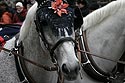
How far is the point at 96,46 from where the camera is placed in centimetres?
430

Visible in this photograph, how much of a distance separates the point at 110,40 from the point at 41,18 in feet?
4.98

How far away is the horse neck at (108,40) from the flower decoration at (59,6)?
4.23 ft

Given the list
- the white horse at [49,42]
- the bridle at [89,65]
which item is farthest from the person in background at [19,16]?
the white horse at [49,42]

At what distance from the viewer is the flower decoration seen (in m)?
3.03

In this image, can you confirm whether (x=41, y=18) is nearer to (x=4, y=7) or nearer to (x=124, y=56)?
(x=124, y=56)

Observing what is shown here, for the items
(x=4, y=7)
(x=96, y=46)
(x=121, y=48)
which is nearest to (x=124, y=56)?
(x=121, y=48)

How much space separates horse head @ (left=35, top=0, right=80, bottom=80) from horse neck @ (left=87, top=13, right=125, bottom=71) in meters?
1.24

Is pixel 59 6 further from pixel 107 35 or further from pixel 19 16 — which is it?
pixel 19 16

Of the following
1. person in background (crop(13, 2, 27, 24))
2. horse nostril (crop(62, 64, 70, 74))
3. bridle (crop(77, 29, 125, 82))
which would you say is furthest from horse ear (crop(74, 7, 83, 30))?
person in background (crop(13, 2, 27, 24))

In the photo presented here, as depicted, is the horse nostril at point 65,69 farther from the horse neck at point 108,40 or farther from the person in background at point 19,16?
the person in background at point 19,16

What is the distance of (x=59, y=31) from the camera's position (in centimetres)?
297

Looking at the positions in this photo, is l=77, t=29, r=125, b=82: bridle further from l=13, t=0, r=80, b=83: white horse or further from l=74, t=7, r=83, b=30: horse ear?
l=74, t=7, r=83, b=30: horse ear

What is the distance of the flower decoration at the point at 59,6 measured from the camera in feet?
9.93

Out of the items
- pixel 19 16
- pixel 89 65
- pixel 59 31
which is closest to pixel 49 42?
pixel 59 31
